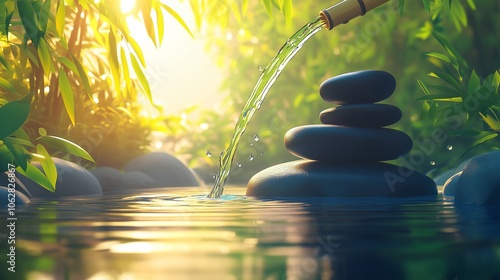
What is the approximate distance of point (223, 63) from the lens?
15359mm

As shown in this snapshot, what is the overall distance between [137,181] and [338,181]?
12.8ft

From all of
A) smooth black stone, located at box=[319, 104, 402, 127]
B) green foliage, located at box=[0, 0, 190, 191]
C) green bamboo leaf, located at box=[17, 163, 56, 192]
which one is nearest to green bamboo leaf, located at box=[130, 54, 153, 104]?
green foliage, located at box=[0, 0, 190, 191]

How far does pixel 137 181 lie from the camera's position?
9.78 metres

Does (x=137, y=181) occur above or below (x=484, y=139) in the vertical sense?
below

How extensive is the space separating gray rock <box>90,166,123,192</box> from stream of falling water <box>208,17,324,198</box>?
3138mm

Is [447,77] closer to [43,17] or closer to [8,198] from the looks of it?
[43,17]

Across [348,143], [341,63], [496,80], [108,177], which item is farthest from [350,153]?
[341,63]

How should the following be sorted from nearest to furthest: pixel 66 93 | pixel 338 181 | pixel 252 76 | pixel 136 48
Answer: pixel 66 93, pixel 136 48, pixel 338 181, pixel 252 76

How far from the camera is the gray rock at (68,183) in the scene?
714cm

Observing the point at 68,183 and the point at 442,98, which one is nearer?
the point at 442,98

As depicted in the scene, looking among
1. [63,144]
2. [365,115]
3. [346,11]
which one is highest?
[346,11]

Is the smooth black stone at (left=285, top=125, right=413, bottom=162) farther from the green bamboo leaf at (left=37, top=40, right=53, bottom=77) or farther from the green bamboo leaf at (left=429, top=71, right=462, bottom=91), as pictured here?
the green bamboo leaf at (left=37, top=40, right=53, bottom=77)

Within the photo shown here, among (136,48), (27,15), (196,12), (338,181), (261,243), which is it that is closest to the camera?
(261,243)

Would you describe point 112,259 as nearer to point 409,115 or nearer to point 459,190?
point 459,190
